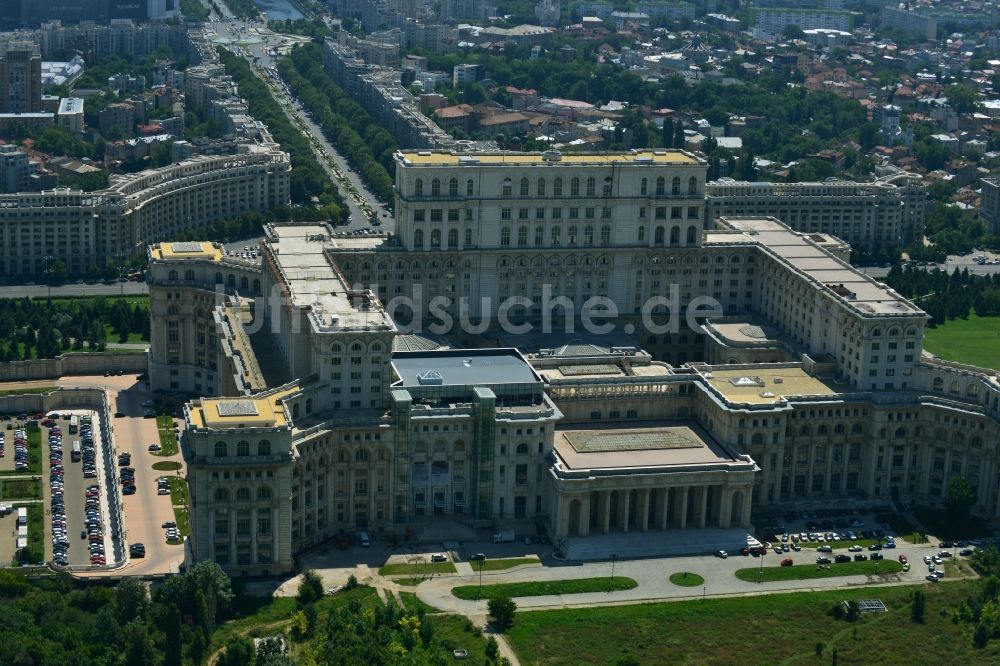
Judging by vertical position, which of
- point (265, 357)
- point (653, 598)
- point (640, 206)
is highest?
point (640, 206)

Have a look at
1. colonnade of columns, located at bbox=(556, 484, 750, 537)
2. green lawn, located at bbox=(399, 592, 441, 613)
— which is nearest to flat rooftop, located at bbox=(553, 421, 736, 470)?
colonnade of columns, located at bbox=(556, 484, 750, 537)

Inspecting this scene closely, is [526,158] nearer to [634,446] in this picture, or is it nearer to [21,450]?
[634,446]

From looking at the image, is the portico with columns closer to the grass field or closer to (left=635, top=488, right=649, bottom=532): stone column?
(left=635, top=488, right=649, bottom=532): stone column

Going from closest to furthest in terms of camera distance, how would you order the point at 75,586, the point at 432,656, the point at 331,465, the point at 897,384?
the point at 432,656
the point at 75,586
the point at 331,465
the point at 897,384

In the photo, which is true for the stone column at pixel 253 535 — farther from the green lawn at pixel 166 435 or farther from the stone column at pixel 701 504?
the stone column at pixel 701 504

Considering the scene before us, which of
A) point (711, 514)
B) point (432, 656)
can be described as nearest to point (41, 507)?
point (432, 656)

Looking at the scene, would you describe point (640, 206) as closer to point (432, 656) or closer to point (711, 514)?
point (711, 514)
